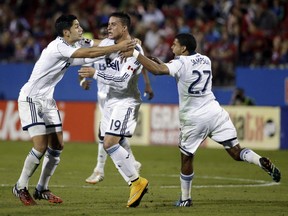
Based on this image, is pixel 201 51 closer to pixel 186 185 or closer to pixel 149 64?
pixel 186 185

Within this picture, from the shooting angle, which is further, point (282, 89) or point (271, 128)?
point (282, 89)

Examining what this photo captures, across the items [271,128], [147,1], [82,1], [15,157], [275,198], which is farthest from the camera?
[82,1]

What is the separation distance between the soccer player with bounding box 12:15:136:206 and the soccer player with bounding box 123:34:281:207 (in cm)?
120

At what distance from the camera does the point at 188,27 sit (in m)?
24.4

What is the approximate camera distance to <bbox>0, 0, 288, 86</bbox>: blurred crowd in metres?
22.8

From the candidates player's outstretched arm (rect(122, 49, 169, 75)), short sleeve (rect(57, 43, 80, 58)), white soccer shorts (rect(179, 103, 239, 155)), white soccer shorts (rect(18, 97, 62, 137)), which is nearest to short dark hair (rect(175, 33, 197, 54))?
player's outstretched arm (rect(122, 49, 169, 75))

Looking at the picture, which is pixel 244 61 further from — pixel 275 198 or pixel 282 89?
pixel 275 198

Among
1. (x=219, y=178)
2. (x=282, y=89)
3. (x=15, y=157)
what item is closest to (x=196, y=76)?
(x=219, y=178)

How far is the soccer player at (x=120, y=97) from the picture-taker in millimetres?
11016

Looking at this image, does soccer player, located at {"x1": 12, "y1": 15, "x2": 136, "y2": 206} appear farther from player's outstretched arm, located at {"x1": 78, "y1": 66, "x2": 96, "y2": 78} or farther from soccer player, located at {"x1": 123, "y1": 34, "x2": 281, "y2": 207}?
soccer player, located at {"x1": 123, "y1": 34, "x2": 281, "y2": 207}

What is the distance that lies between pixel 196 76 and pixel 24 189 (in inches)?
106

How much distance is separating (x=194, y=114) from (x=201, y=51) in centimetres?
1206

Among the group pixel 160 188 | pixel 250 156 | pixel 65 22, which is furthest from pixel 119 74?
pixel 160 188

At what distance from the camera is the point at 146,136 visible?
2189 centimetres
